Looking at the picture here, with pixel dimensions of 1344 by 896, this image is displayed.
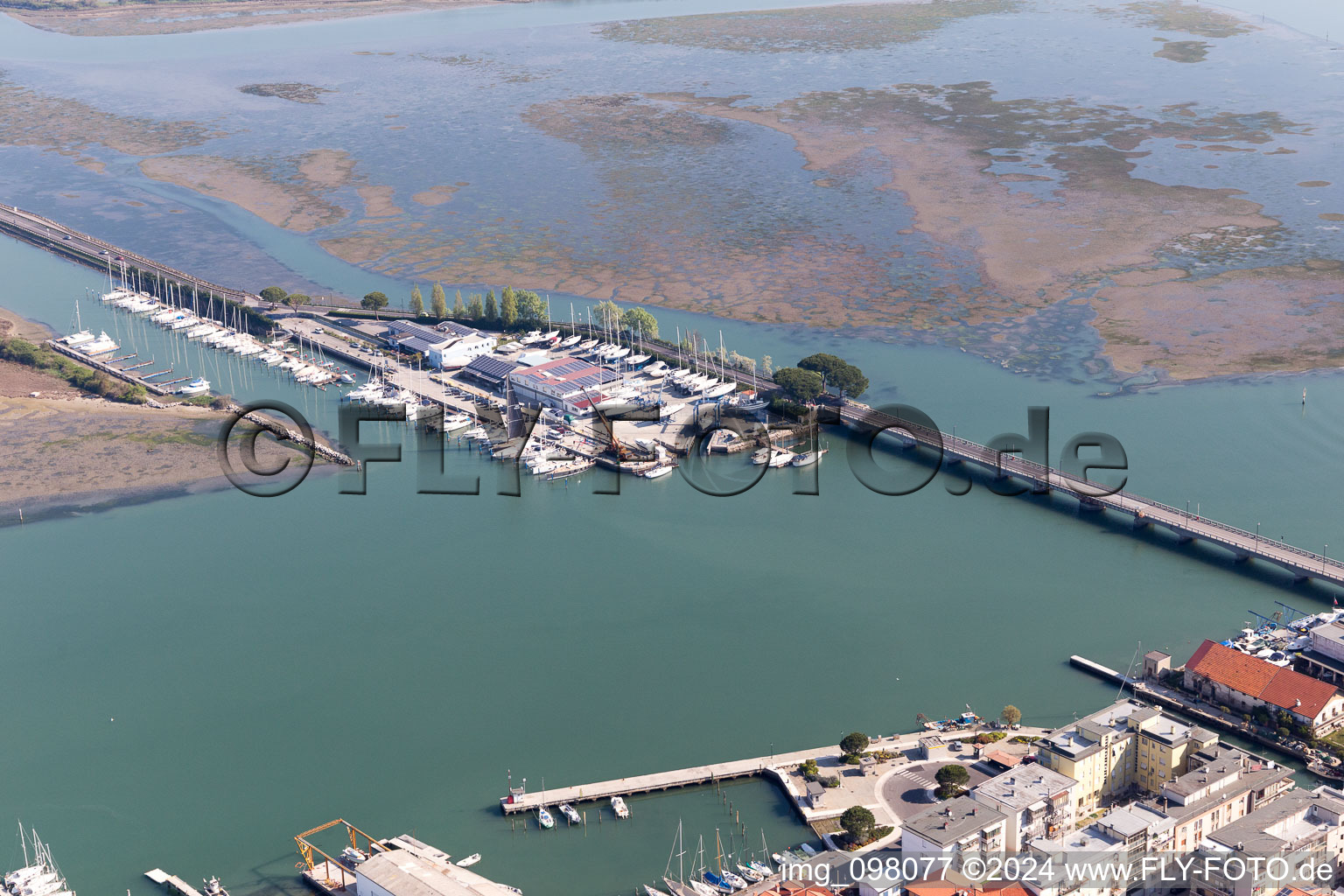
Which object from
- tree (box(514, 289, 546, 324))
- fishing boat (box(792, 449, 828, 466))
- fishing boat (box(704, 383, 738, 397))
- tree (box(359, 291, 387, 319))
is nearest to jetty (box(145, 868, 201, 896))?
fishing boat (box(792, 449, 828, 466))

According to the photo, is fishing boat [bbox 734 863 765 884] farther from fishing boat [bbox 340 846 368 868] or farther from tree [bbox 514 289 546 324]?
tree [bbox 514 289 546 324]

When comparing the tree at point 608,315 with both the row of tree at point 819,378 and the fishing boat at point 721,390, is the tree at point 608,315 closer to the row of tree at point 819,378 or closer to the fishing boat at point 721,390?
the fishing boat at point 721,390

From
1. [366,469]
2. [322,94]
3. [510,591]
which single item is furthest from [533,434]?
[322,94]

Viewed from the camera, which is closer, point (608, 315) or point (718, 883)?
point (718, 883)

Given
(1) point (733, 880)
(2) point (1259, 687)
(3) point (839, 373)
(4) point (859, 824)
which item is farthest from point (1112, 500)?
(1) point (733, 880)

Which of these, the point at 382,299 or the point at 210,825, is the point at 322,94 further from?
the point at 210,825

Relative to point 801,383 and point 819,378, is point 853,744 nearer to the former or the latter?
point 801,383
